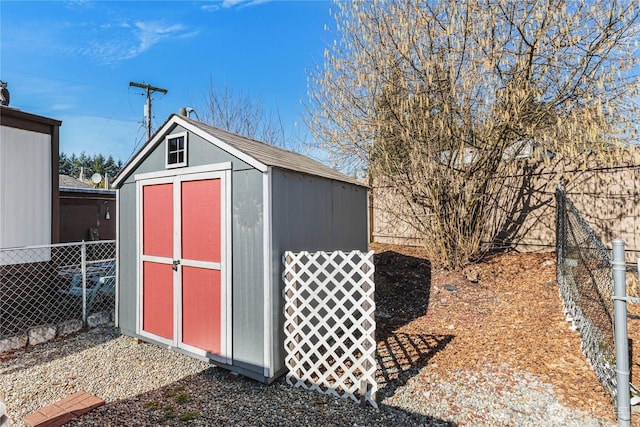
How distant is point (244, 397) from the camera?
2924 mm

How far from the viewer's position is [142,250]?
4148 millimetres

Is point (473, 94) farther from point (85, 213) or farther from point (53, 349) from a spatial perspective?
point (85, 213)

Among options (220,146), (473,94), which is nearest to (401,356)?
(220,146)

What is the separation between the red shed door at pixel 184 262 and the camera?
3479 millimetres

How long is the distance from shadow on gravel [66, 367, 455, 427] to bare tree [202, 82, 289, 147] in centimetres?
944

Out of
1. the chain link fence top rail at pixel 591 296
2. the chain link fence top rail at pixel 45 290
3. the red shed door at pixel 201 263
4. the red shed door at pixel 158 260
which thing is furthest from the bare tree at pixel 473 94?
the chain link fence top rail at pixel 45 290

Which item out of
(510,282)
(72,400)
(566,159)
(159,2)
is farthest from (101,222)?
(566,159)

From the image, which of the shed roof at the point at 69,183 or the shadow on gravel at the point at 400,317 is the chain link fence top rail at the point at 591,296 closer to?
the shadow on gravel at the point at 400,317

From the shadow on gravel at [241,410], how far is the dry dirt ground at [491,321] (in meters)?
0.65

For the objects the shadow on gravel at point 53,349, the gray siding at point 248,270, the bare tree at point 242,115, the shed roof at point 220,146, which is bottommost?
the shadow on gravel at point 53,349

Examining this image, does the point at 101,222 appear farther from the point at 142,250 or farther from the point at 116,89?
the point at 142,250

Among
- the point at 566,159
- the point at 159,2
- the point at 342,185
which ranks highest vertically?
the point at 159,2

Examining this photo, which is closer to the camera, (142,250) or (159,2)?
(142,250)

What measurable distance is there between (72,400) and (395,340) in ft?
11.3
